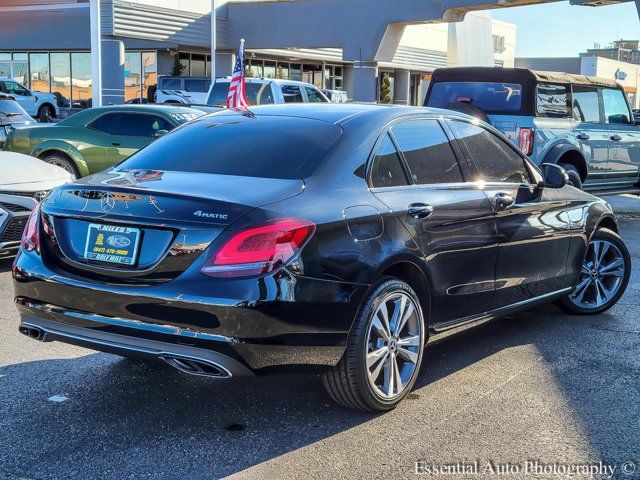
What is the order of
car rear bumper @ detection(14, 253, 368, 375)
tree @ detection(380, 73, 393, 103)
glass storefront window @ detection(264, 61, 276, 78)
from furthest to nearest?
tree @ detection(380, 73, 393, 103)
glass storefront window @ detection(264, 61, 276, 78)
car rear bumper @ detection(14, 253, 368, 375)

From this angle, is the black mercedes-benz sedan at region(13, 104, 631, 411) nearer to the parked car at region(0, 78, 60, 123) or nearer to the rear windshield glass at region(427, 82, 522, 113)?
the rear windshield glass at region(427, 82, 522, 113)

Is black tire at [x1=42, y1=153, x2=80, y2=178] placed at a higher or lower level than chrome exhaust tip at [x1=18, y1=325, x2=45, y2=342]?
higher

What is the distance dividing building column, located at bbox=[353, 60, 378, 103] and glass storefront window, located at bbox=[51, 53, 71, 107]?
16.0 metres

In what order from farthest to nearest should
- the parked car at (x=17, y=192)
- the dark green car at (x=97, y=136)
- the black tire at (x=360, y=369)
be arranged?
the dark green car at (x=97, y=136) → the parked car at (x=17, y=192) → the black tire at (x=360, y=369)

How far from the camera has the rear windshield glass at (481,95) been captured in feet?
37.2

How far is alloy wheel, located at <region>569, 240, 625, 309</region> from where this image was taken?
6523mm

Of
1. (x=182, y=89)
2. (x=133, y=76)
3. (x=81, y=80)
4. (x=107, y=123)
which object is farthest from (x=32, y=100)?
(x=107, y=123)

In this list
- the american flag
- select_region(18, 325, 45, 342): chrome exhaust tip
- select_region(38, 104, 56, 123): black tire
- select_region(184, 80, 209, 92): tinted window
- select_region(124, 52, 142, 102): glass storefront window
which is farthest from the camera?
select_region(124, 52, 142, 102): glass storefront window

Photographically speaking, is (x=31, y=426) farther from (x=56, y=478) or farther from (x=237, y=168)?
(x=237, y=168)

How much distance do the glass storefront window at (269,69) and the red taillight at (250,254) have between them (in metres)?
38.7

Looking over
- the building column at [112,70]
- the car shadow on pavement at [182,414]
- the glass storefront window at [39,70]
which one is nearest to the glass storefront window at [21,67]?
the glass storefront window at [39,70]

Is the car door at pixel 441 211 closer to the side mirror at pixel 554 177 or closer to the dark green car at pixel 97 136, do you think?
the side mirror at pixel 554 177

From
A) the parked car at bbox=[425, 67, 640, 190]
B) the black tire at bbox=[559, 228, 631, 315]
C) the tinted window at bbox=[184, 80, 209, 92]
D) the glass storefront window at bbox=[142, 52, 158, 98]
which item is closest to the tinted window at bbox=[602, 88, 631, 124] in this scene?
the parked car at bbox=[425, 67, 640, 190]

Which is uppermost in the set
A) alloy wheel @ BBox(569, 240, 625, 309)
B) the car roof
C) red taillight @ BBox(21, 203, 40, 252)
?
the car roof
